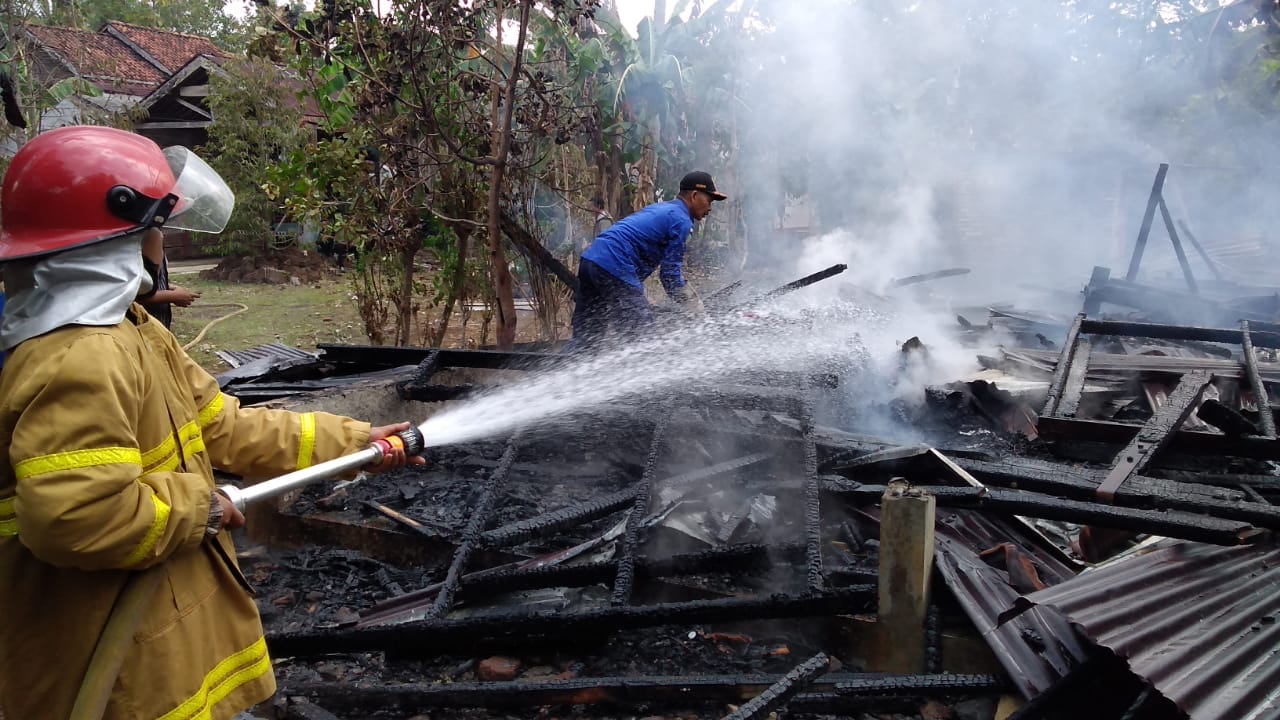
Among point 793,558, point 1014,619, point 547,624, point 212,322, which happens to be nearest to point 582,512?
point 547,624

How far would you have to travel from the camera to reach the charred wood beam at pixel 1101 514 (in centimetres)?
295

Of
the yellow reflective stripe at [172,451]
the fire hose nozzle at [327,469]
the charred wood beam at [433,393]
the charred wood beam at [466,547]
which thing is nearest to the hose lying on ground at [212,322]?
the charred wood beam at [433,393]

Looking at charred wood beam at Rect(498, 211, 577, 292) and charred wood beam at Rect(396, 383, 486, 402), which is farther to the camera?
charred wood beam at Rect(498, 211, 577, 292)

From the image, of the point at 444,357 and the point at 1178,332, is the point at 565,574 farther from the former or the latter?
the point at 1178,332

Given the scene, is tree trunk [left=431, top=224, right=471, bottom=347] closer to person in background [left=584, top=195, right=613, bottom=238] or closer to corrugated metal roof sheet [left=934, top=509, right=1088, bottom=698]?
person in background [left=584, top=195, right=613, bottom=238]

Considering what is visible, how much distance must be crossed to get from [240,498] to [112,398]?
0.44m

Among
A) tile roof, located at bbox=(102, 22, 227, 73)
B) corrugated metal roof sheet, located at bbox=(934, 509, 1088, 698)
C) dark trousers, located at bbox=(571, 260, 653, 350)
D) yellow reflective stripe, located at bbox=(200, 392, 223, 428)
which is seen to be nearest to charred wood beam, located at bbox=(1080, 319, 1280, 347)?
corrugated metal roof sheet, located at bbox=(934, 509, 1088, 698)

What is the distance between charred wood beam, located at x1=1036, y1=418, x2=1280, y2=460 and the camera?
13.1 feet

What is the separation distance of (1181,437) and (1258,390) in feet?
3.30

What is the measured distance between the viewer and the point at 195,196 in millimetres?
2141

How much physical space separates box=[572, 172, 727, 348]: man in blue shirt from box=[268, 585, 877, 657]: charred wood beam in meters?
3.21

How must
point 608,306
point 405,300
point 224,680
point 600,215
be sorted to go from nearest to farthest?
1. point 224,680
2. point 608,306
3. point 405,300
4. point 600,215

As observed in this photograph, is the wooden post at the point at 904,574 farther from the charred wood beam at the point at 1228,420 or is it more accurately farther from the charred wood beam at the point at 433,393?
the charred wood beam at the point at 433,393

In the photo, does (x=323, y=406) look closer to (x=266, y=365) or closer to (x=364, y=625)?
(x=266, y=365)
